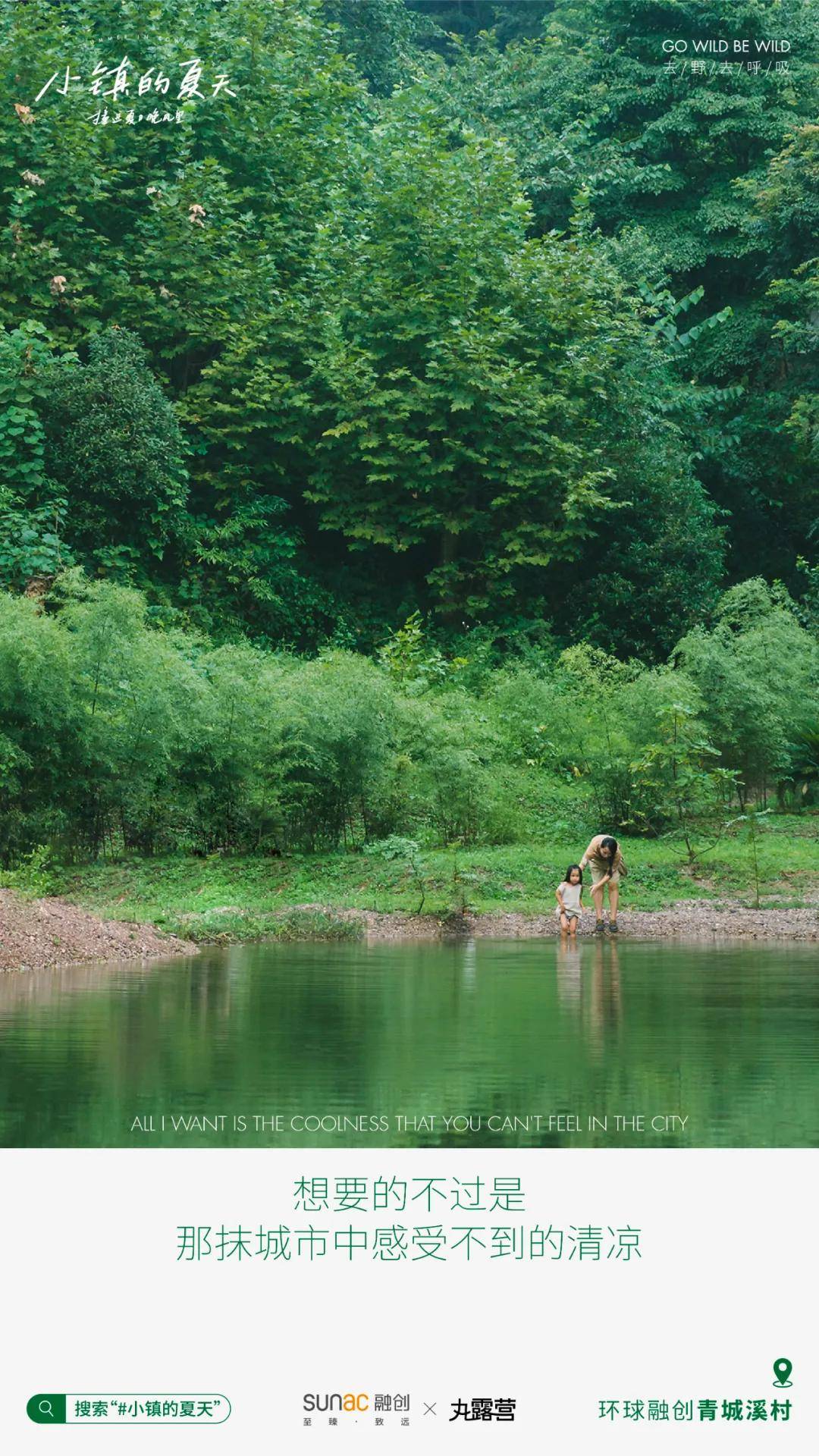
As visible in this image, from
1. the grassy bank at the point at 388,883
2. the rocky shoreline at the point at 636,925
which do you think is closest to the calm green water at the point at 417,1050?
the rocky shoreline at the point at 636,925

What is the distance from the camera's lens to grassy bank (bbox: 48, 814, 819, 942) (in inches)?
637

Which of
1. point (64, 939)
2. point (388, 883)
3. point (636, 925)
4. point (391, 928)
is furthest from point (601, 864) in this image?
point (64, 939)

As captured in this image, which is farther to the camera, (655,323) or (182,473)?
(655,323)

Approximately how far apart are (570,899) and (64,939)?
510 cm

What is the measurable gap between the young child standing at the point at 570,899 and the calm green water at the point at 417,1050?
6.35 ft

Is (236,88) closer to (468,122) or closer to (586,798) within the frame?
(468,122)

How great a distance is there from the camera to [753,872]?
18312mm

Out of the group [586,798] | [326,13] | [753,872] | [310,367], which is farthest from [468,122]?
[753,872]

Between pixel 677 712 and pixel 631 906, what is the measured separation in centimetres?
328

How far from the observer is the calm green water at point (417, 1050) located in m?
6.77

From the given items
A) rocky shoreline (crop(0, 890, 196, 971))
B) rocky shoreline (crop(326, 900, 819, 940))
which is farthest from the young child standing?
rocky shoreline (crop(0, 890, 196, 971))

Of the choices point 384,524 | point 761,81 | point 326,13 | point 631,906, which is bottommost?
point 631,906
